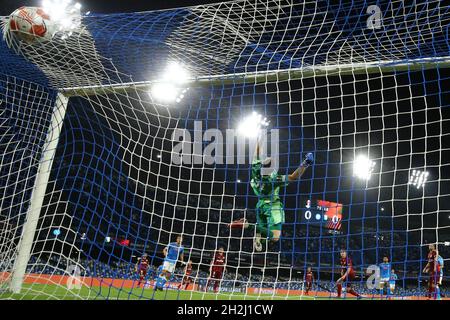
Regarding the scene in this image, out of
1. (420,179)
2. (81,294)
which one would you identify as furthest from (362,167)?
(81,294)

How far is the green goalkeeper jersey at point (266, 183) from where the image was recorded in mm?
5215

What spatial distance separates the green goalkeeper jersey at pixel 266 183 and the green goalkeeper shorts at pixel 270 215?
5 centimetres

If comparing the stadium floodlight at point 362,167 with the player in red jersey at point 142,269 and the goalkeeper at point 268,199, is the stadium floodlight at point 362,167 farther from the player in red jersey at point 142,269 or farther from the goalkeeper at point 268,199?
the player in red jersey at point 142,269

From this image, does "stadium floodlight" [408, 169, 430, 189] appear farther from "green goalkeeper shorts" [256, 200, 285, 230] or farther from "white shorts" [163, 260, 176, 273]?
"white shorts" [163, 260, 176, 273]

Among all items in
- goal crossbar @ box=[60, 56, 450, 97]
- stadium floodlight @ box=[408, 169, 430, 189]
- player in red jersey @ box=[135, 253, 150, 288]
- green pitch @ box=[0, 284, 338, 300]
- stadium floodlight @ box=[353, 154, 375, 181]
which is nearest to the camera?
goal crossbar @ box=[60, 56, 450, 97]

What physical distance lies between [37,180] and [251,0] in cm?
348

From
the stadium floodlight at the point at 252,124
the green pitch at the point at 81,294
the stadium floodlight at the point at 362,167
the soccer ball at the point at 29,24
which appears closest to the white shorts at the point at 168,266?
the green pitch at the point at 81,294

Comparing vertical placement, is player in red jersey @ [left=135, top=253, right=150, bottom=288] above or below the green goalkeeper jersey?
below

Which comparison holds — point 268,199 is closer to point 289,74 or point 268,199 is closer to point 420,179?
point 289,74

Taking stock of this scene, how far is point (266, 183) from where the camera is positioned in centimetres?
525

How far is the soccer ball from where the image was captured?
15.0 feet

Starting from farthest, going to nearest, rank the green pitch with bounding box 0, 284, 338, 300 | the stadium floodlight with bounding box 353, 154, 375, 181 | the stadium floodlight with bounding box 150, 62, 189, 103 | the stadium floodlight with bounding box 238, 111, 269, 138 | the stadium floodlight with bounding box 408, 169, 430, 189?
the stadium floodlight with bounding box 353, 154, 375, 181, the stadium floodlight with bounding box 408, 169, 430, 189, the stadium floodlight with bounding box 238, 111, 269, 138, the stadium floodlight with bounding box 150, 62, 189, 103, the green pitch with bounding box 0, 284, 338, 300

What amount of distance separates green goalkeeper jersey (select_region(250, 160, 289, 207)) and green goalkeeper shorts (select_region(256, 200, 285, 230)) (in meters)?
0.05

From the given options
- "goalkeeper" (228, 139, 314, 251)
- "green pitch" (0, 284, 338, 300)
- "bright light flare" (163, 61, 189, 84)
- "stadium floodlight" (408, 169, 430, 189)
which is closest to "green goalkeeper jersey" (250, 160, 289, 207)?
"goalkeeper" (228, 139, 314, 251)
